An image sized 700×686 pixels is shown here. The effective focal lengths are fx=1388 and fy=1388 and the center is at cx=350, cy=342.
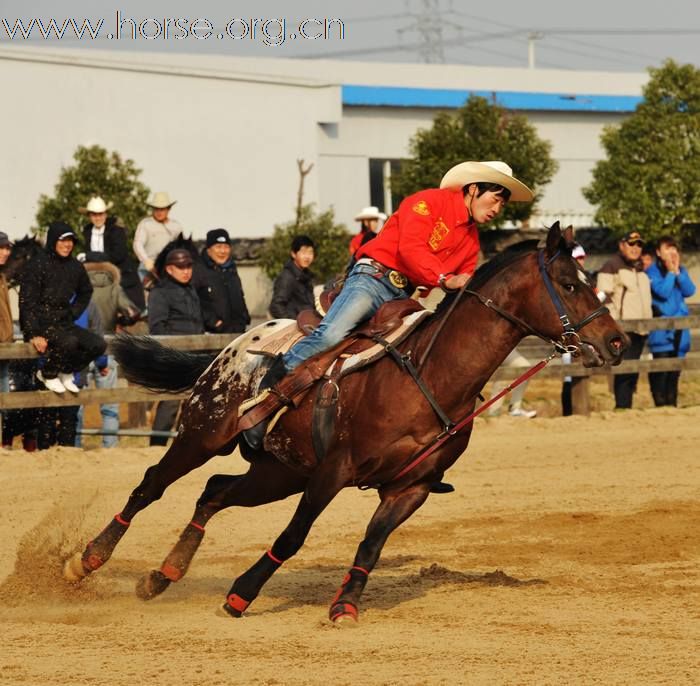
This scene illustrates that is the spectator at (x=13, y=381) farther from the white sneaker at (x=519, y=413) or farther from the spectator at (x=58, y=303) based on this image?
the white sneaker at (x=519, y=413)

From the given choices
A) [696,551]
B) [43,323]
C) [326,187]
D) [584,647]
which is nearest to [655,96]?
[326,187]

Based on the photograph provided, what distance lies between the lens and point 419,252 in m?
7.48

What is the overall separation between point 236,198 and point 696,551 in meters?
23.0

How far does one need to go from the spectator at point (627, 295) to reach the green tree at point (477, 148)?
13.4 m

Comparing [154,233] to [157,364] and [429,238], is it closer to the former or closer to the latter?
[157,364]

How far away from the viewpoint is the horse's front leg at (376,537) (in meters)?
7.18

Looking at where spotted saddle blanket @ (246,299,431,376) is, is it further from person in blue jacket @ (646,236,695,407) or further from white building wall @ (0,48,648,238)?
white building wall @ (0,48,648,238)

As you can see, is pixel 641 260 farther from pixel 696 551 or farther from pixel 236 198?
pixel 236 198

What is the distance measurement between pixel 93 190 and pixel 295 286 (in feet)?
35.2

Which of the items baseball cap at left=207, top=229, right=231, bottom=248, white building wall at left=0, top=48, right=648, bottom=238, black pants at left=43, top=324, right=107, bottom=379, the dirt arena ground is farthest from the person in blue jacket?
white building wall at left=0, top=48, right=648, bottom=238

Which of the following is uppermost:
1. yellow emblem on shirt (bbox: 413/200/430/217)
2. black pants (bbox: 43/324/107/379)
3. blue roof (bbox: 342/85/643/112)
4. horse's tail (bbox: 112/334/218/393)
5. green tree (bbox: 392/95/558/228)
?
blue roof (bbox: 342/85/643/112)

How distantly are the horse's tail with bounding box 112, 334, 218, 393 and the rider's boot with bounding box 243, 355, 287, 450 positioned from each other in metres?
1.09

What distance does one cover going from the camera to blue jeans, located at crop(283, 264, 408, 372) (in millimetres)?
7707

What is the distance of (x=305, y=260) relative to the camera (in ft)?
48.9
